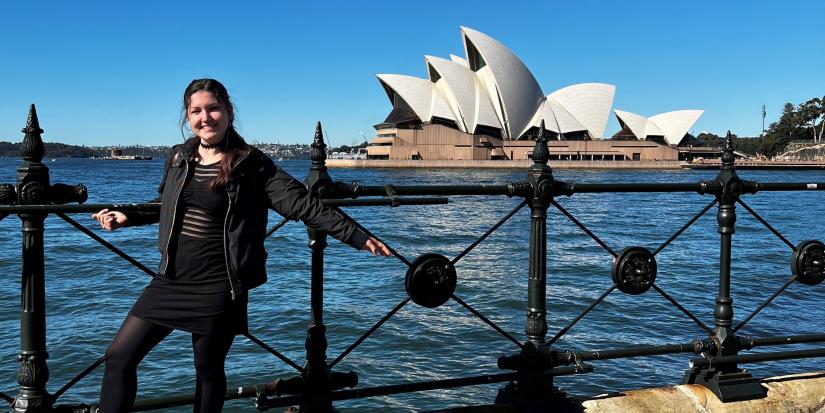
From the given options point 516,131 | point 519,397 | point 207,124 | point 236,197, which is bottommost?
point 519,397

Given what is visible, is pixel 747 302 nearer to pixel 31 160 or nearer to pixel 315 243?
pixel 315 243

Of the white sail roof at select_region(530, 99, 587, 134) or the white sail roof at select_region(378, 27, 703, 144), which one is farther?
the white sail roof at select_region(530, 99, 587, 134)

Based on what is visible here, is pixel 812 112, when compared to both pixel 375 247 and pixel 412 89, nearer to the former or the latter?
Result: pixel 412 89

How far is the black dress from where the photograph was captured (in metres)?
1.99

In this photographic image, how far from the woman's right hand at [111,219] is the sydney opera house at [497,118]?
6674cm

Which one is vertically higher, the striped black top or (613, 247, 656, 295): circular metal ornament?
the striped black top

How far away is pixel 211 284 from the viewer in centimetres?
200

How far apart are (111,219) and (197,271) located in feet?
1.27

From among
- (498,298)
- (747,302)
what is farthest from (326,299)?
(747,302)

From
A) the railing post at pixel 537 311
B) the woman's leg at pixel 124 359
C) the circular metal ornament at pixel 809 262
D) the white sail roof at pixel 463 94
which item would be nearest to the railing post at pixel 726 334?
the circular metal ornament at pixel 809 262

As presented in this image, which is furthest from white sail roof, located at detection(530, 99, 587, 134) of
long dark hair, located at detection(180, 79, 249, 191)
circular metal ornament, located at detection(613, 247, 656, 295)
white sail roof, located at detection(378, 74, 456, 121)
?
long dark hair, located at detection(180, 79, 249, 191)

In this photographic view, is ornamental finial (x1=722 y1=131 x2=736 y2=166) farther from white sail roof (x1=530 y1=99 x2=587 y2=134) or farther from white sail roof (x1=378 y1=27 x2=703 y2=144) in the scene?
white sail roof (x1=530 y1=99 x2=587 y2=134)

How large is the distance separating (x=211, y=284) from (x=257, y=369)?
16.1ft

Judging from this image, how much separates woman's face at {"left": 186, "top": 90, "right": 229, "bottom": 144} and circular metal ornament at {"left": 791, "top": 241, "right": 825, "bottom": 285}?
2.86 metres
